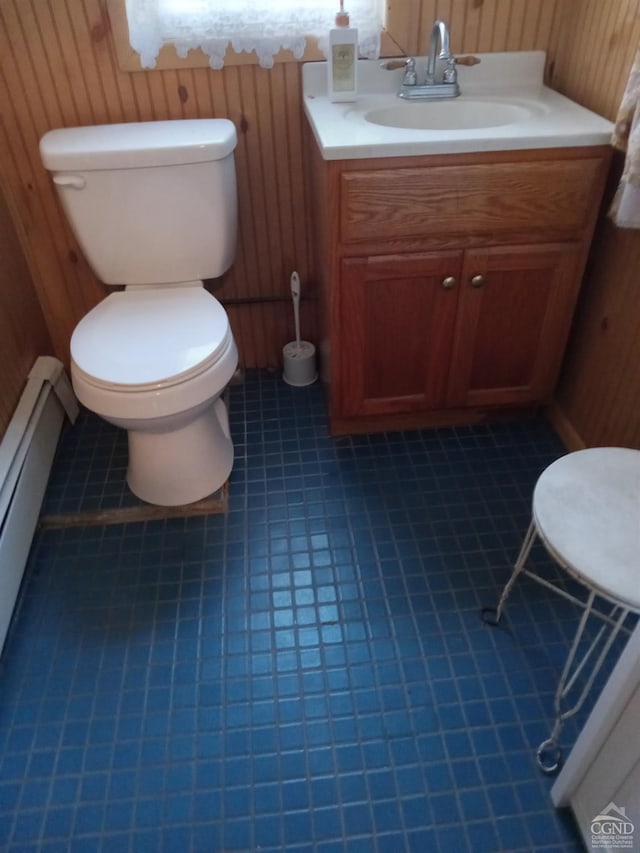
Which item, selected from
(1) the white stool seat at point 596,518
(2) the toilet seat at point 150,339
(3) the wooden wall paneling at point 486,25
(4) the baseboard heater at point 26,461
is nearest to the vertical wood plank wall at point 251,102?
(3) the wooden wall paneling at point 486,25

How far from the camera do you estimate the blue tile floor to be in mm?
1133

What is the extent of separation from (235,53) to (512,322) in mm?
1009

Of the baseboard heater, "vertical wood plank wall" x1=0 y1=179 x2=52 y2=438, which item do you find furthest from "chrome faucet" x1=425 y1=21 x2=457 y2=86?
the baseboard heater

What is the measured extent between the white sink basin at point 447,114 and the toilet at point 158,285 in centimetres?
42

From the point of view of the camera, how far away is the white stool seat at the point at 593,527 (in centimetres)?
95

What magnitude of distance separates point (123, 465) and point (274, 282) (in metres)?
0.74

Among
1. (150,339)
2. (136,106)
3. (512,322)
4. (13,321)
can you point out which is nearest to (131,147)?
(136,106)

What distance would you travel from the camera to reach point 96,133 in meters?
1.61

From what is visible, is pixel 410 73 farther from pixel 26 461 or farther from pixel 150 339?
pixel 26 461

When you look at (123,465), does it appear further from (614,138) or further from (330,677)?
(614,138)

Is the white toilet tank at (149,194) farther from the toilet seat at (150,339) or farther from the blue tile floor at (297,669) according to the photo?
the blue tile floor at (297,669)

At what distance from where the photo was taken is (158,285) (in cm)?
177

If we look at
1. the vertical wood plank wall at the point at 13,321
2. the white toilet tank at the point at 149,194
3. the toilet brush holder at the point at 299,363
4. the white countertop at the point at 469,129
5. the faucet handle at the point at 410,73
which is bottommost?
the toilet brush holder at the point at 299,363

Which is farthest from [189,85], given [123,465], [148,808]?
[148,808]
